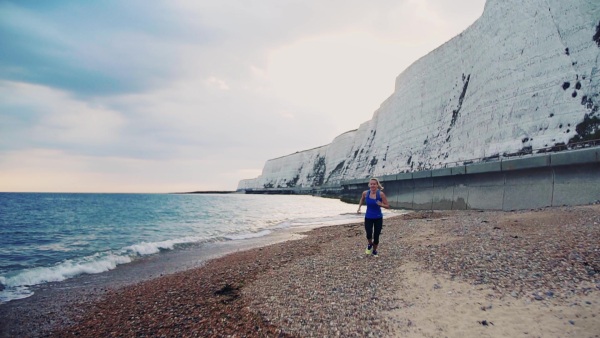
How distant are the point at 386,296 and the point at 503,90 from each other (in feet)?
90.4

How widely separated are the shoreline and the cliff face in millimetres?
16167

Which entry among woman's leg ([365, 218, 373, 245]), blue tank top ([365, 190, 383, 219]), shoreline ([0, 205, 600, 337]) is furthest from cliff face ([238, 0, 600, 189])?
woman's leg ([365, 218, 373, 245])

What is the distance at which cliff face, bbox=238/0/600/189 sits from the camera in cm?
2067

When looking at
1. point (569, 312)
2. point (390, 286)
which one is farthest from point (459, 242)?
point (569, 312)

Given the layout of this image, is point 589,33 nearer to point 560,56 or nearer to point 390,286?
point 560,56

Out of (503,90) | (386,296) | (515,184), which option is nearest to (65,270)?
(386,296)

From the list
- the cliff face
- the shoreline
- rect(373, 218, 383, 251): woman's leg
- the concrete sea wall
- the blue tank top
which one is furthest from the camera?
the cliff face

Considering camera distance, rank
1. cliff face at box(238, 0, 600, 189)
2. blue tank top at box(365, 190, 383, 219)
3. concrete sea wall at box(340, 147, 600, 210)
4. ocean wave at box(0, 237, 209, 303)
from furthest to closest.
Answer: cliff face at box(238, 0, 600, 189) → concrete sea wall at box(340, 147, 600, 210) → ocean wave at box(0, 237, 209, 303) → blue tank top at box(365, 190, 383, 219)

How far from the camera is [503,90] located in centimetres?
2642

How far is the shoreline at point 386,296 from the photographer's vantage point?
4304 mm

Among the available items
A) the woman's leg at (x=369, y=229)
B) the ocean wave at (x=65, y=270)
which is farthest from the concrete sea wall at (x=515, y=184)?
the ocean wave at (x=65, y=270)

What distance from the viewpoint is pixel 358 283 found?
236 inches

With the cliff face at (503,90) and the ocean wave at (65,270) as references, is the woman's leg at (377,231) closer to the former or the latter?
the ocean wave at (65,270)

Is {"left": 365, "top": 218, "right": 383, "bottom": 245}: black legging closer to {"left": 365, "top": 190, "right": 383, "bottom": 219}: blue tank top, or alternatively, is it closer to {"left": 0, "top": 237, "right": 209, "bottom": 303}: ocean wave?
{"left": 365, "top": 190, "right": 383, "bottom": 219}: blue tank top
